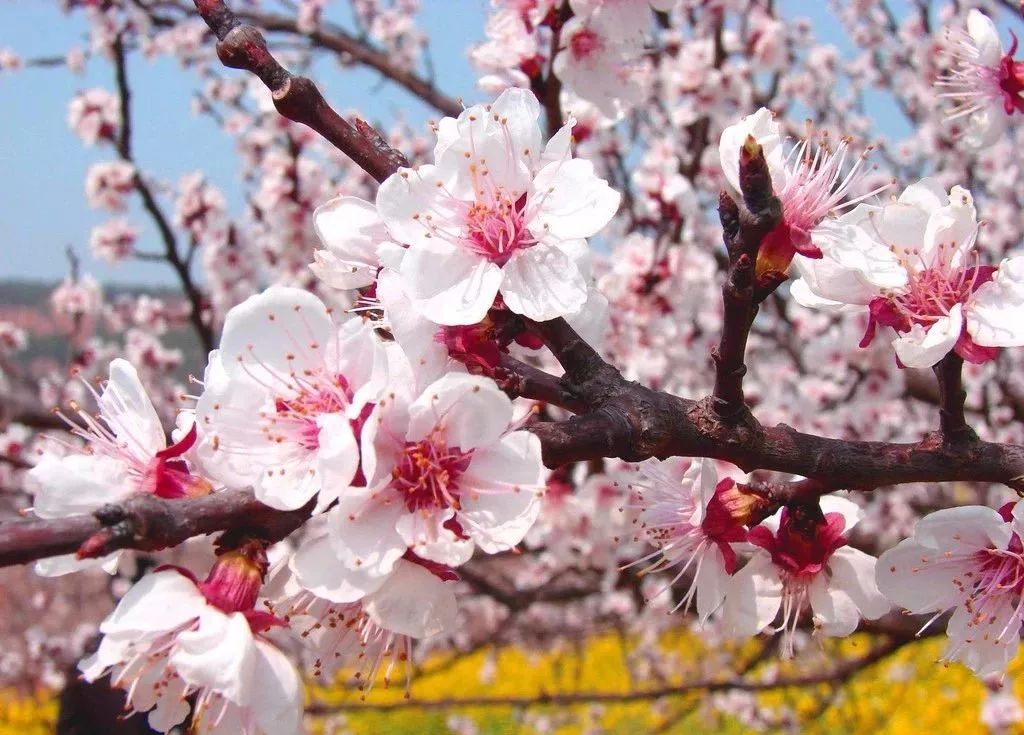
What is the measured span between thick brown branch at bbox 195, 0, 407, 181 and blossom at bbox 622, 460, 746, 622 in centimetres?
56

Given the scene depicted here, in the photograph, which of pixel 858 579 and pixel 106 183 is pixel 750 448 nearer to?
pixel 858 579

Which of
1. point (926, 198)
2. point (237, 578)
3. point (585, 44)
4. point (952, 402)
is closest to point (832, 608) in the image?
point (952, 402)

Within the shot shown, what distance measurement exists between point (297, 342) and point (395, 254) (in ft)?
0.50

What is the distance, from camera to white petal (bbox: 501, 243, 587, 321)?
96 cm

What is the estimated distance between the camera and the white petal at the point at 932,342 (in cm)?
104

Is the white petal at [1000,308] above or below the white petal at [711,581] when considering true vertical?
above

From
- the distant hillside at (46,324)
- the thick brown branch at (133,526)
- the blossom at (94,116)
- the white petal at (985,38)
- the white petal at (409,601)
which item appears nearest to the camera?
the thick brown branch at (133,526)

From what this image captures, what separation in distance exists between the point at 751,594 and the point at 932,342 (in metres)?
0.40

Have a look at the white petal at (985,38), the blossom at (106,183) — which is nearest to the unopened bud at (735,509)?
the white petal at (985,38)

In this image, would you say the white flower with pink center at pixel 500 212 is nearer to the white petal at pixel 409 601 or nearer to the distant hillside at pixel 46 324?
the white petal at pixel 409 601

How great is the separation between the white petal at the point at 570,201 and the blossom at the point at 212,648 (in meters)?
0.53

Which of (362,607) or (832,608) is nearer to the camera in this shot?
(362,607)

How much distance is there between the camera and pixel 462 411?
90cm

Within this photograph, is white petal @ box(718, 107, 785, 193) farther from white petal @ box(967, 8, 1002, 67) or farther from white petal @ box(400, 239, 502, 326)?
white petal @ box(967, 8, 1002, 67)
